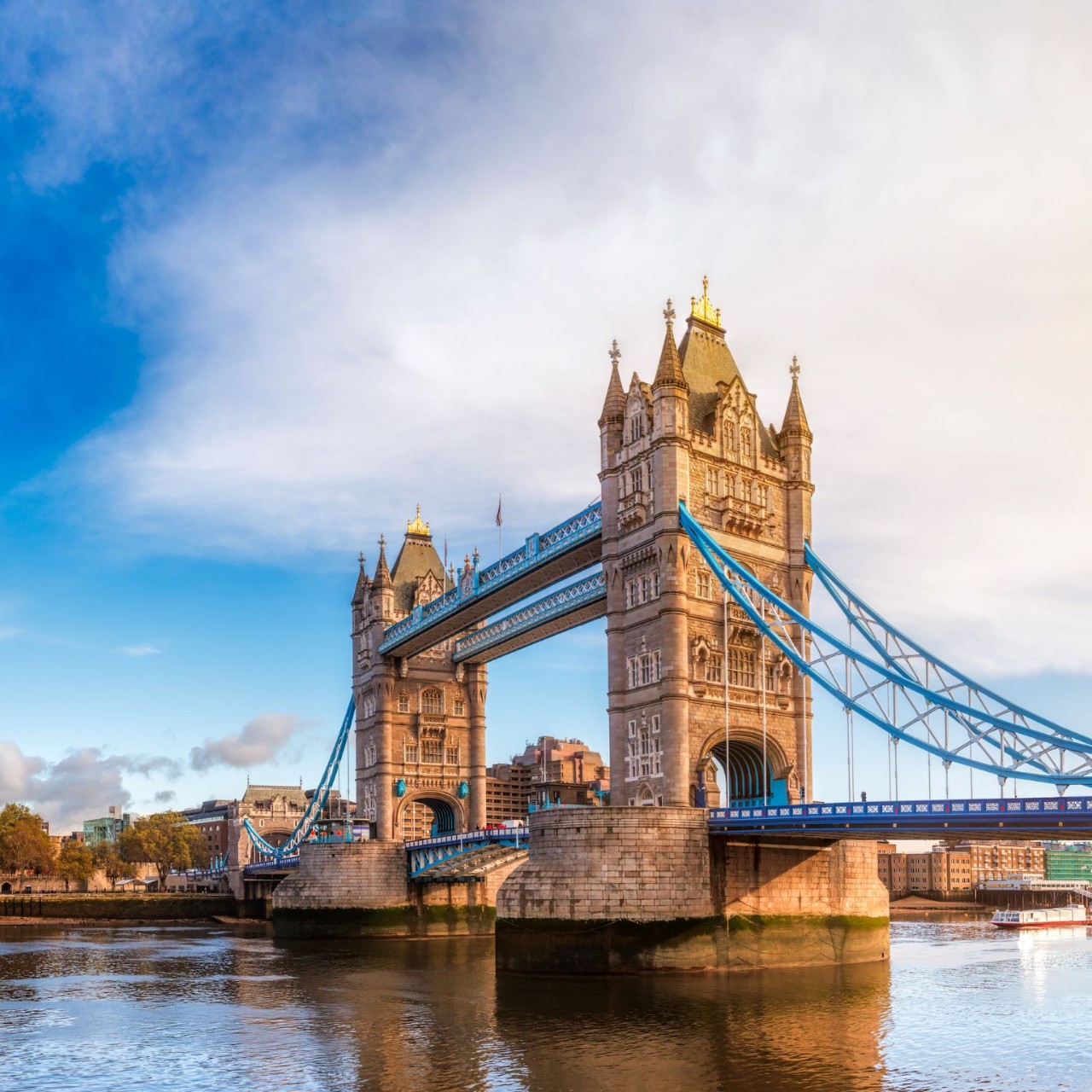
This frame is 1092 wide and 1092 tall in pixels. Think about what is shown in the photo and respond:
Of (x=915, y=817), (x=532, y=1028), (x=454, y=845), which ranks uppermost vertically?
(x=915, y=817)

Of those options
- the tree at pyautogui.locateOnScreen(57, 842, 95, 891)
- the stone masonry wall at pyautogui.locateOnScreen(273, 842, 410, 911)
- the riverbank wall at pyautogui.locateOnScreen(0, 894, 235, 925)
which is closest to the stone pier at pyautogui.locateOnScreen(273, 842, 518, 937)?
the stone masonry wall at pyautogui.locateOnScreen(273, 842, 410, 911)

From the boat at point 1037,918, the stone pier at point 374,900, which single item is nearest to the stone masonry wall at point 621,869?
the stone pier at point 374,900

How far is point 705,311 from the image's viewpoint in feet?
198

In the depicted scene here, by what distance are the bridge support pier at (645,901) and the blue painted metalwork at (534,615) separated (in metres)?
14.1

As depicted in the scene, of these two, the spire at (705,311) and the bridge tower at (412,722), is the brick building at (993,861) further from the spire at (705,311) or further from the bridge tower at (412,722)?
the spire at (705,311)

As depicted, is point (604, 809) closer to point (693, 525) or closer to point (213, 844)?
point (693, 525)

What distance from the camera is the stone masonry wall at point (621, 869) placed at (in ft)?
149

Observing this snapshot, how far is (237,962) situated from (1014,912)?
64908 mm

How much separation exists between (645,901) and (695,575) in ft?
46.9

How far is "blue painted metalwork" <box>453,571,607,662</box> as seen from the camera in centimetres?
6325

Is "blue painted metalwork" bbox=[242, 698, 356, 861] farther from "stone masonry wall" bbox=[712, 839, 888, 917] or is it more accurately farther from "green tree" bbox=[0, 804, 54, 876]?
"stone masonry wall" bbox=[712, 839, 888, 917]

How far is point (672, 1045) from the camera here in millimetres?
31750

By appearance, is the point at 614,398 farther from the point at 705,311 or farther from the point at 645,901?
the point at 645,901

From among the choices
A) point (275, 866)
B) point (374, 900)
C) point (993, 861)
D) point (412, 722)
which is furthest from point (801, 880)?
point (993, 861)
